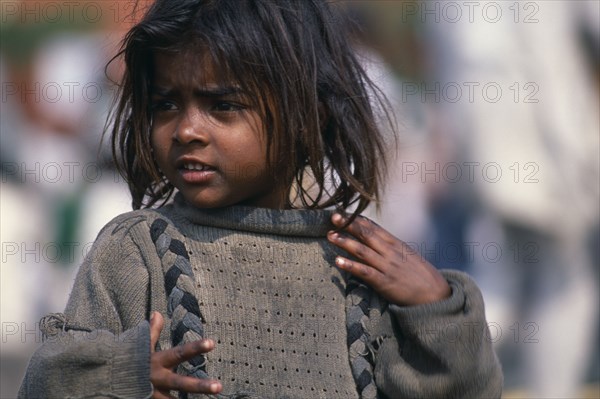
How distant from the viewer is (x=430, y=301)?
7.52 feet

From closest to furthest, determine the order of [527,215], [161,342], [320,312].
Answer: [161,342], [320,312], [527,215]

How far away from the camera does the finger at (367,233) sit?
2.34 metres

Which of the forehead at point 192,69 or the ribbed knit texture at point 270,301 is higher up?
the forehead at point 192,69

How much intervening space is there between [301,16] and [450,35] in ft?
9.92

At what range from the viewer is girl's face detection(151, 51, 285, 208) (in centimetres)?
220

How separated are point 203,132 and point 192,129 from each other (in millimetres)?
24

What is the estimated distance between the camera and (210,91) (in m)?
2.20

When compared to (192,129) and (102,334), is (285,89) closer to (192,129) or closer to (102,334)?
(192,129)

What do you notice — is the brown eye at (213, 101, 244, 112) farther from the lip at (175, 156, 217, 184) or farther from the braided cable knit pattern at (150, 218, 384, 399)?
the braided cable knit pattern at (150, 218, 384, 399)

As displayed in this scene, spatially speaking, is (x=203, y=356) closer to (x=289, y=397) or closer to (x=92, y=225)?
(x=289, y=397)

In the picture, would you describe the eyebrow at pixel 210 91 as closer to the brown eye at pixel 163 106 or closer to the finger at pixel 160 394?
the brown eye at pixel 163 106

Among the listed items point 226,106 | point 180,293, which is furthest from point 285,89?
point 180,293

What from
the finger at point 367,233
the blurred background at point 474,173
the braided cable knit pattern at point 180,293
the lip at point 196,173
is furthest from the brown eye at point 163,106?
the blurred background at point 474,173

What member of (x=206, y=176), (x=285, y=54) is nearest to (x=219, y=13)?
(x=285, y=54)
